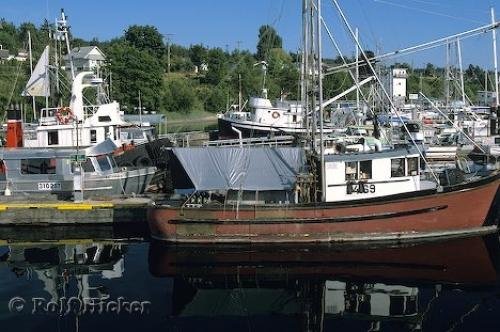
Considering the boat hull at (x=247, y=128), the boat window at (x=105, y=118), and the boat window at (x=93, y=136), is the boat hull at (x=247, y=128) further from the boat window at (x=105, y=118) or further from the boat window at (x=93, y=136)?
the boat window at (x=93, y=136)

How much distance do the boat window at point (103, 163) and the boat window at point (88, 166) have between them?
0.50 m

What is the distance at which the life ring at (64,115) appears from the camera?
32.6 m

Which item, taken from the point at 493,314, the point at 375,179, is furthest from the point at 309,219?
the point at 493,314

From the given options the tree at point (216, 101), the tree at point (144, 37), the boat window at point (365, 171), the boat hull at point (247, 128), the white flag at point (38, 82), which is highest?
the tree at point (144, 37)

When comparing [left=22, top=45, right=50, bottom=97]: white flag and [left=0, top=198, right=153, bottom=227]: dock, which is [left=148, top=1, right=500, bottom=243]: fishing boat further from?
[left=22, top=45, right=50, bottom=97]: white flag

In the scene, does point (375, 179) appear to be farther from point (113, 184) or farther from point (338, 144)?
point (113, 184)

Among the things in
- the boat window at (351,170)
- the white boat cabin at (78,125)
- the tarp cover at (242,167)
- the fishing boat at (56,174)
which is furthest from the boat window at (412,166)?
the white boat cabin at (78,125)

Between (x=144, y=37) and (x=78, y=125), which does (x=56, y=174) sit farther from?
(x=144, y=37)

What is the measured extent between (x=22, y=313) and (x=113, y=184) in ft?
39.0

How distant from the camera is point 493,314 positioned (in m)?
15.5

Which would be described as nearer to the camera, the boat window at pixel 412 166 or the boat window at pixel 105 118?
the boat window at pixel 412 166

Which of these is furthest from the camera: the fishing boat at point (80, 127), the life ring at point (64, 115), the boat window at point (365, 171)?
the life ring at point (64, 115)

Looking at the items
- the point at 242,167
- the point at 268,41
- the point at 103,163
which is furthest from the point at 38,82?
the point at 242,167

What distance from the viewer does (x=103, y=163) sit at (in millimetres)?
27516
